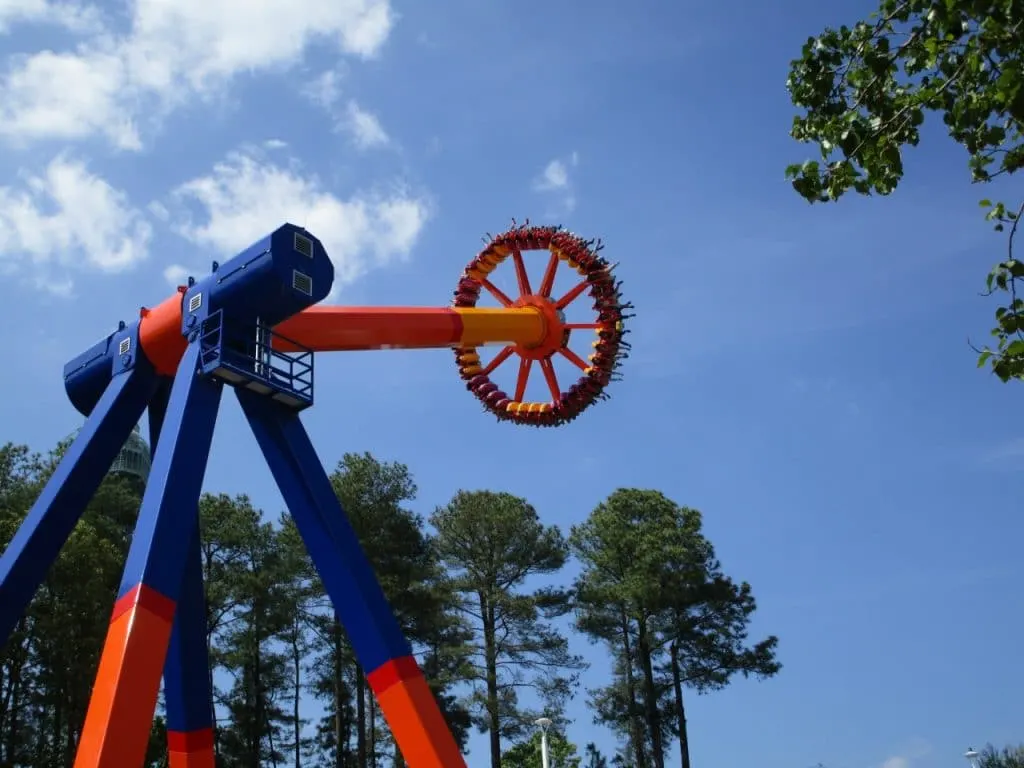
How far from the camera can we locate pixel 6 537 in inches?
1192

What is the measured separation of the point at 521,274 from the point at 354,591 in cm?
938

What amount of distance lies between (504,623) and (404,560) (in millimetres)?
4461

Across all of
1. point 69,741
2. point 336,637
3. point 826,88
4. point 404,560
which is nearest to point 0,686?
point 69,741

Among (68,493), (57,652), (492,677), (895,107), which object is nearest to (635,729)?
(492,677)

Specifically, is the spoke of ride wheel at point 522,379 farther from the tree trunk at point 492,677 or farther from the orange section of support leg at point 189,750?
the tree trunk at point 492,677

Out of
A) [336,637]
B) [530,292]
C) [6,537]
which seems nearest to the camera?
[530,292]

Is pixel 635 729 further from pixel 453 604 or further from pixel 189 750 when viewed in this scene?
pixel 189 750

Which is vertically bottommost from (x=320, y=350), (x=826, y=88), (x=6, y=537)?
(x=826, y=88)

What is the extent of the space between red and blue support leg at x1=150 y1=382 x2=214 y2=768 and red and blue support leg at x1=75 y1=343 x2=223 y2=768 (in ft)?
5.87

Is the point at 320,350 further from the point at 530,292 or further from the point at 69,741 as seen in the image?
the point at 69,741

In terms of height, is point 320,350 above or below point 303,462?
above

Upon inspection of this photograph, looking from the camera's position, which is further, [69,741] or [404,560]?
[404,560]

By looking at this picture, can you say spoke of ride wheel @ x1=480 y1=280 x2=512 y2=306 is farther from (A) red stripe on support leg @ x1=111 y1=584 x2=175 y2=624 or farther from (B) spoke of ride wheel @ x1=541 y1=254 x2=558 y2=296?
(A) red stripe on support leg @ x1=111 y1=584 x2=175 y2=624

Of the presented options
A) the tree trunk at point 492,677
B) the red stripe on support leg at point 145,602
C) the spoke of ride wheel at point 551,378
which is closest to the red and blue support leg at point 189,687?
the red stripe on support leg at point 145,602
